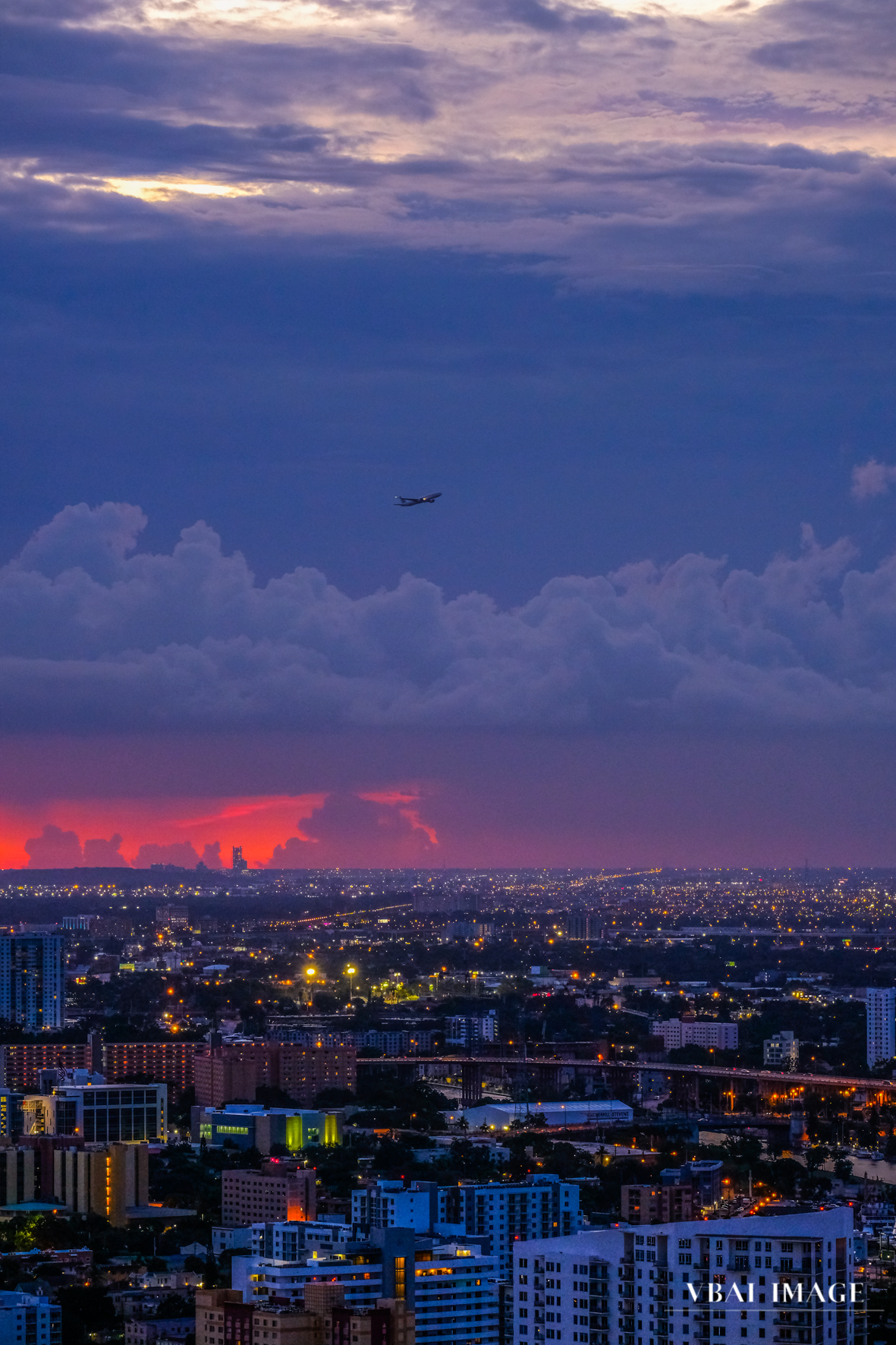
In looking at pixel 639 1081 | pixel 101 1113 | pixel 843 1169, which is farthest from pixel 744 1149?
pixel 639 1081

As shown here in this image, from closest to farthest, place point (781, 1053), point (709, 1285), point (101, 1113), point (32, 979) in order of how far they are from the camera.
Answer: point (709, 1285)
point (101, 1113)
point (781, 1053)
point (32, 979)

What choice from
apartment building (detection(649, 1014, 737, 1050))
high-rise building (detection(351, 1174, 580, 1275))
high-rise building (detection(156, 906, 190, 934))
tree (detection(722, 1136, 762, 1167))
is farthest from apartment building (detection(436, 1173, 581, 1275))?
high-rise building (detection(156, 906, 190, 934))

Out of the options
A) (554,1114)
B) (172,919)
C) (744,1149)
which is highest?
(172,919)

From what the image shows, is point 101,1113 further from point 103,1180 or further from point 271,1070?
point 271,1070

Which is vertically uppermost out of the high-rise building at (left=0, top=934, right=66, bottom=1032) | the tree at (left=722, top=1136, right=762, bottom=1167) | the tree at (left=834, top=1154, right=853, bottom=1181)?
the high-rise building at (left=0, top=934, right=66, bottom=1032)

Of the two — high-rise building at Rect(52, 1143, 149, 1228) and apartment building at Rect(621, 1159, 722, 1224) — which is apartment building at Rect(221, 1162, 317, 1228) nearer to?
high-rise building at Rect(52, 1143, 149, 1228)

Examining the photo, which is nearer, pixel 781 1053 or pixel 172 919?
pixel 781 1053

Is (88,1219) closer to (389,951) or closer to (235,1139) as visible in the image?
(235,1139)
